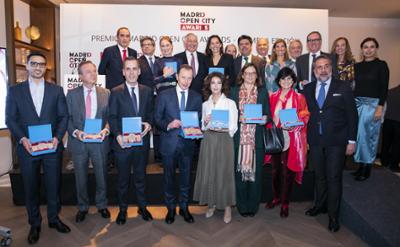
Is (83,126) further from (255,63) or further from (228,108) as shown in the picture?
(255,63)

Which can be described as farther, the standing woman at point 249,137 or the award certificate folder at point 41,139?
the standing woman at point 249,137

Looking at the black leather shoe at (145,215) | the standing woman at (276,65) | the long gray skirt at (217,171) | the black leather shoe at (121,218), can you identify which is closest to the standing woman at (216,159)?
the long gray skirt at (217,171)

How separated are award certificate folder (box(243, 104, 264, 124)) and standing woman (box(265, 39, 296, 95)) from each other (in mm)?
971

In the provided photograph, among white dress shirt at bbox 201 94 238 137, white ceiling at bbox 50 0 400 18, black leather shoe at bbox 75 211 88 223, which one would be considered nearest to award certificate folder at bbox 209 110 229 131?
white dress shirt at bbox 201 94 238 137

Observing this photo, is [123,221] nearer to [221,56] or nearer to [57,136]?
[57,136]

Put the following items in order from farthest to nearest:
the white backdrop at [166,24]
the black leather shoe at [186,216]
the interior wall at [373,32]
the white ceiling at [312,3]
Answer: the interior wall at [373,32] → the white ceiling at [312,3] → the white backdrop at [166,24] → the black leather shoe at [186,216]

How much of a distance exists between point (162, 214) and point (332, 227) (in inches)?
74.5

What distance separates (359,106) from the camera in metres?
3.82

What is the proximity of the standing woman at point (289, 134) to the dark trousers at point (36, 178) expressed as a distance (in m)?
2.36

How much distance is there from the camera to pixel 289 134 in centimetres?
334

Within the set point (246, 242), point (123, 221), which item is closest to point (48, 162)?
point (123, 221)

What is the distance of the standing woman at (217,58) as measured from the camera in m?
3.89

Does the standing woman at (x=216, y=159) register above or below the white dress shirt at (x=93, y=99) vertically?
below

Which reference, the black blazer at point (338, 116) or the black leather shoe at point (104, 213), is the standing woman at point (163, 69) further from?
the black blazer at point (338, 116)
